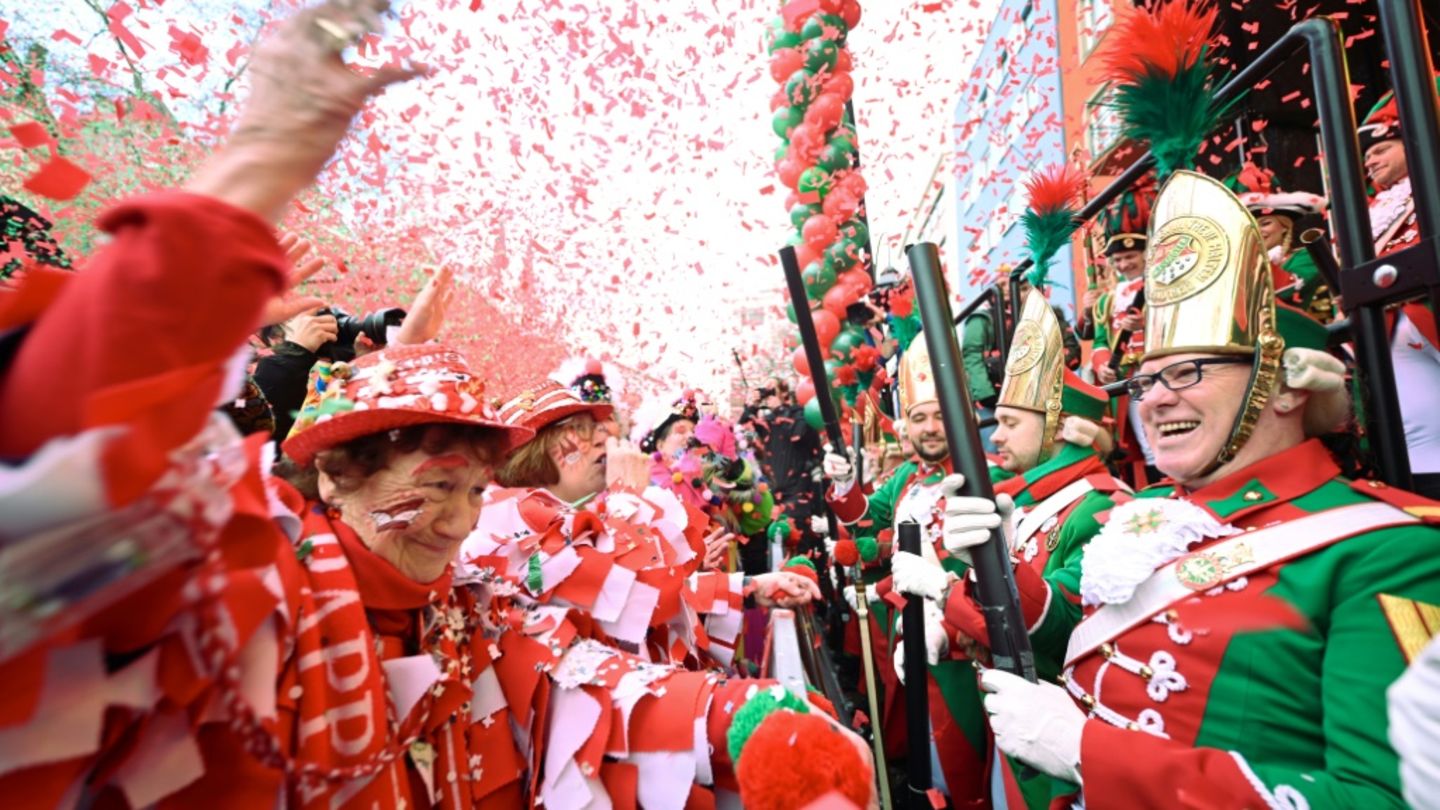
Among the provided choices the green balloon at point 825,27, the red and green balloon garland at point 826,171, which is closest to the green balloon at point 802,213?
the red and green balloon garland at point 826,171

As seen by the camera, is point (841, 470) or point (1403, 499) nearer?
point (1403, 499)

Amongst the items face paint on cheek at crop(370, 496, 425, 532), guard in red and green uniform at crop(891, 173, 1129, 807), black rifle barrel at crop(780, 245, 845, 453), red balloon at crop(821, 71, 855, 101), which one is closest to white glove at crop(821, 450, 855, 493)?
black rifle barrel at crop(780, 245, 845, 453)

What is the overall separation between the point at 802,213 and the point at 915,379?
422cm

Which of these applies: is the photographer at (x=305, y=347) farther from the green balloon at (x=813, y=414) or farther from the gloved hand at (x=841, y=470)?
the green balloon at (x=813, y=414)

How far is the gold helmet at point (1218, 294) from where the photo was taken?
195 centimetres

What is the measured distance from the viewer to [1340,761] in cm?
142

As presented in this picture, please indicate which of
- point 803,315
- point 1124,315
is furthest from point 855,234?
point 803,315

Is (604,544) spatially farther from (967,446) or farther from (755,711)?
(967,446)

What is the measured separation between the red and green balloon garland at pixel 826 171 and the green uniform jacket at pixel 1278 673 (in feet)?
19.9

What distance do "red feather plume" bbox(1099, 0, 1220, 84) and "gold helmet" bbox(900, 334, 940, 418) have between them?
2348mm

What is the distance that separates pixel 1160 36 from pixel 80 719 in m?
3.15

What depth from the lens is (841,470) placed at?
5262 mm

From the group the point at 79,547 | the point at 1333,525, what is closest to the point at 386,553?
the point at 79,547

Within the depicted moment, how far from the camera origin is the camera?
9.92ft
